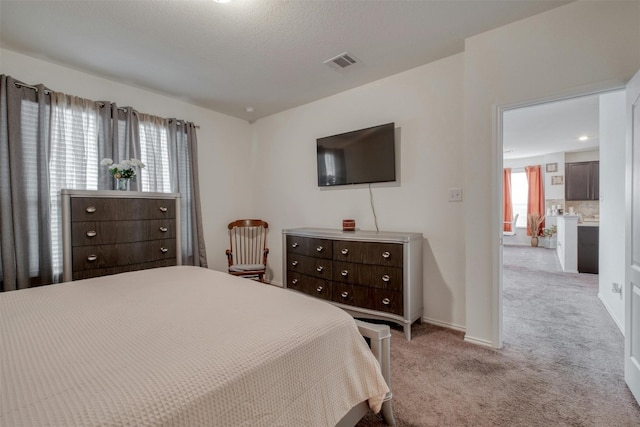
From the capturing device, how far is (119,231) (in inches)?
97.3

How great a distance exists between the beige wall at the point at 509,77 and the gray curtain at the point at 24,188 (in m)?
3.71

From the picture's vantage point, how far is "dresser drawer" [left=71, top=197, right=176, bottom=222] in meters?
2.28

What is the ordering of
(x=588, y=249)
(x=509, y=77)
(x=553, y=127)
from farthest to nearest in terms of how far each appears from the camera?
(x=553, y=127) < (x=588, y=249) < (x=509, y=77)

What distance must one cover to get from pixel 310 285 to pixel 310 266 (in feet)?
0.70

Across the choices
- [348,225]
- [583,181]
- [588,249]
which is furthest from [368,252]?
[583,181]

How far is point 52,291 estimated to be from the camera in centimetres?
151

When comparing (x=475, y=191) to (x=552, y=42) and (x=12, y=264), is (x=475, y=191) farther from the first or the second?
(x=12, y=264)

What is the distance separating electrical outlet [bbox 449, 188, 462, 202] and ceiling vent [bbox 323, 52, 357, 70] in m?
1.53

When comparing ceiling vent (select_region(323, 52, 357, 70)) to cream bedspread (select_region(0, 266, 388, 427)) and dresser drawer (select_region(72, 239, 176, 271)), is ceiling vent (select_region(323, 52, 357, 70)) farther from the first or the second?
dresser drawer (select_region(72, 239, 176, 271))

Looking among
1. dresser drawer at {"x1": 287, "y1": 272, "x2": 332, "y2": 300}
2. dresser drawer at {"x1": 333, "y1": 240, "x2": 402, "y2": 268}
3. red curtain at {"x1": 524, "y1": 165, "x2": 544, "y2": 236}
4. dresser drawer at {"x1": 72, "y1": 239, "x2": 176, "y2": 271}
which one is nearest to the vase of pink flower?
dresser drawer at {"x1": 72, "y1": 239, "x2": 176, "y2": 271}

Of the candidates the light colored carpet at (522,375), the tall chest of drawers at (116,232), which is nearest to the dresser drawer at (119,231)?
the tall chest of drawers at (116,232)

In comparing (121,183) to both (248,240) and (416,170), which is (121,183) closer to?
(248,240)

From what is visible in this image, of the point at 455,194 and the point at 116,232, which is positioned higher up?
the point at 455,194

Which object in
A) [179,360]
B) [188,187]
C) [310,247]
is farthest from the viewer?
[188,187]
